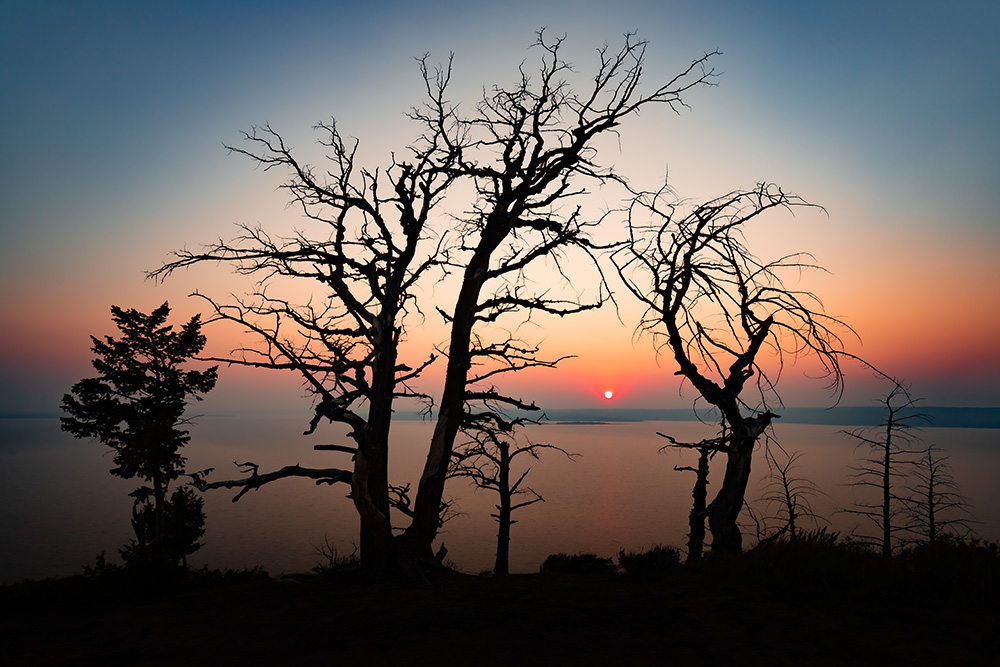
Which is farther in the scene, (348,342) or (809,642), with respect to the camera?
(348,342)

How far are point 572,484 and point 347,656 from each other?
9894cm

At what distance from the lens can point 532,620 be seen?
282 inches

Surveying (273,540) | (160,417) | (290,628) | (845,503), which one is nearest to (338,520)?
(273,540)

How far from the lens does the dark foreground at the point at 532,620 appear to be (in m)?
5.91

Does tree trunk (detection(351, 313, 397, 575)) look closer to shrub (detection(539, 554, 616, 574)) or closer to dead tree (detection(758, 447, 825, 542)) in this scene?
shrub (detection(539, 554, 616, 574))

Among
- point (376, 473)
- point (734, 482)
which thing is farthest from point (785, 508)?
point (376, 473)

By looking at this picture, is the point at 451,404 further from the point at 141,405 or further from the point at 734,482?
the point at 141,405

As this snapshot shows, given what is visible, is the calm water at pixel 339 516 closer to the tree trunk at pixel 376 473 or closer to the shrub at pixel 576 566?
the shrub at pixel 576 566

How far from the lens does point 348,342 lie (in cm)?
1173

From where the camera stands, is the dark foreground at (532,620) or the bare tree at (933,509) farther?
the bare tree at (933,509)

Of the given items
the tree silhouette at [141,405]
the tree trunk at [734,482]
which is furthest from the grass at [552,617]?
the tree silhouette at [141,405]

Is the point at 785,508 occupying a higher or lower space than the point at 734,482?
lower

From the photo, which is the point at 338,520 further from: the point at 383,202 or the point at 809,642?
the point at 809,642

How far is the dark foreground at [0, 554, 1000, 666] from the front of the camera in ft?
19.4
